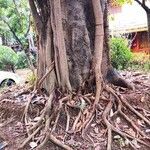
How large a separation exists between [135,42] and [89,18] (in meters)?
13.9

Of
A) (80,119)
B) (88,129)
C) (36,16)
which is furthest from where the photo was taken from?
(36,16)

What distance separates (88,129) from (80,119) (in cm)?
23

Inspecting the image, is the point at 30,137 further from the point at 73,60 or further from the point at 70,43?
the point at 70,43

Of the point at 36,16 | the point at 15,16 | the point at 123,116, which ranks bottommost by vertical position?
the point at 123,116

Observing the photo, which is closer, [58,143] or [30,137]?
[58,143]

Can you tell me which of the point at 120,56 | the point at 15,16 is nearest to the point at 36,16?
the point at 120,56

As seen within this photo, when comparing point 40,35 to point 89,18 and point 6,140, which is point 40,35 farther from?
point 6,140

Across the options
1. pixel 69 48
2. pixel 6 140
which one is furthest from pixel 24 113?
pixel 69 48

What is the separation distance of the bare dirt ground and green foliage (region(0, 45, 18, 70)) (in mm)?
14385

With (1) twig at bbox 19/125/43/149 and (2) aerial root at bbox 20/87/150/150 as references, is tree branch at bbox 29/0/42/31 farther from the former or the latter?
(1) twig at bbox 19/125/43/149

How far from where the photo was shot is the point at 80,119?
5.95 meters

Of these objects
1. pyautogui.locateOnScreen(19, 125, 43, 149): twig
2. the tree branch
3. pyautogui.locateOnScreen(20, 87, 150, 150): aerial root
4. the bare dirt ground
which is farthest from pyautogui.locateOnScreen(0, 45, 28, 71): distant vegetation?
pyautogui.locateOnScreen(19, 125, 43, 149): twig

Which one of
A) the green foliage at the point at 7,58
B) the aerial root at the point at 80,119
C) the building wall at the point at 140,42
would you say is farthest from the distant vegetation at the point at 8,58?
the aerial root at the point at 80,119

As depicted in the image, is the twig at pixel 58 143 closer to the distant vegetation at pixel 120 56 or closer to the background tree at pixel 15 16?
the distant vegetation at pixel 120 56
